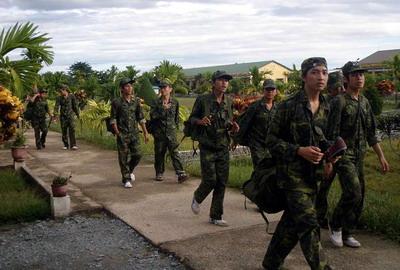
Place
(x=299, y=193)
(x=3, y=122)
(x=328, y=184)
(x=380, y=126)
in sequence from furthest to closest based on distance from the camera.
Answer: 1. (x=380, y=126)
2. (x=328, y=184)
3. (x=3, y=122)
4. (x=299, y=193)

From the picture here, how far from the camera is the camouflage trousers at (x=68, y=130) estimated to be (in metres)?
13.8

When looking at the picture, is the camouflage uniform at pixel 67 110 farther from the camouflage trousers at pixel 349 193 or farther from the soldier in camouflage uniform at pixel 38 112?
the camouflage trousers at pixel 349 193

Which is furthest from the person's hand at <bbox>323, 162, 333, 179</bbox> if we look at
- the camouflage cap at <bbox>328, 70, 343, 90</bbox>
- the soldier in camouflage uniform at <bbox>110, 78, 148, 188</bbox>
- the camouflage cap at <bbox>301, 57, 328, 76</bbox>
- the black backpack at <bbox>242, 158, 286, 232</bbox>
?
the soldier in camouflage uniform at <bbox>110, 78, 148, 188</bbox>

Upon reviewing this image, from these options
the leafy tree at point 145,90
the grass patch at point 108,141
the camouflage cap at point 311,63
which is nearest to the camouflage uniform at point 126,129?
the grass patch at point 108,141

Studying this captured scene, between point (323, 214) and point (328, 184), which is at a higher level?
point (328, 184)

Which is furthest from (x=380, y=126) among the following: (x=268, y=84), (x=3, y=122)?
(x=3, y=122)

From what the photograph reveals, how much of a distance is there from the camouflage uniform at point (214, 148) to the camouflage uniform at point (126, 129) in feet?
8.36

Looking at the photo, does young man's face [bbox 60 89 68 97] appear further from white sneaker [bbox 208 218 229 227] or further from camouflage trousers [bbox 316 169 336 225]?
camouflage trousers [bbox 316 169 336 225]

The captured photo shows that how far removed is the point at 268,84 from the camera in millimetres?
6211

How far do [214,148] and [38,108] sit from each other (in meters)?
9.53

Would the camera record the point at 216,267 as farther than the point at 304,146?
Yes

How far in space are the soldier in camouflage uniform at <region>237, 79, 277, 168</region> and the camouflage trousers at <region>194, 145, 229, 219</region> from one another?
1.24 ft

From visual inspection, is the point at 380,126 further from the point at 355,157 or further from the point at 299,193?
the point at 299,193

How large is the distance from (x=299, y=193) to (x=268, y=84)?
2622mm
